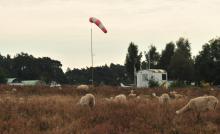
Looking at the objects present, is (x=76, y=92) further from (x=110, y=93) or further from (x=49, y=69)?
(x=49, y=69)

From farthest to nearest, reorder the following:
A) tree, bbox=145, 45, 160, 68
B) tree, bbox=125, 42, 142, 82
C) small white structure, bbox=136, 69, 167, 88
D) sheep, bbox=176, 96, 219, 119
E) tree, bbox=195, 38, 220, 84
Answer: tree, bbox=145, 45, 160, 68
tree, bbox=125, 42, 142, 82
small white structure, bbox=136, 69, 167, 88
tree, bbox=195, 38, 220, 84
sheep, bbox=176, 96, 219, 119

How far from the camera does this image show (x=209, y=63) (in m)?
96.9

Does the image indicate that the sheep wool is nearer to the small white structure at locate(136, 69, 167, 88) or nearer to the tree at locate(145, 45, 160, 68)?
the small white structure at locate(136, 69, 167, 88)

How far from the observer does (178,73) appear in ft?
386

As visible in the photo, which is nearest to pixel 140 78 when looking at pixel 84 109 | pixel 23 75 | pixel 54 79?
pixel 54 79

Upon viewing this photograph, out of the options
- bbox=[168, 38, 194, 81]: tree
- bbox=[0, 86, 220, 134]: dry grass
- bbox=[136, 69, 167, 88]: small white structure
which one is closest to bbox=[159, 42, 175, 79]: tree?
bbox=[168, 38, 194, 81]: tree

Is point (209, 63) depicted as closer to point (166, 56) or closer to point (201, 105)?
point (166, 56)

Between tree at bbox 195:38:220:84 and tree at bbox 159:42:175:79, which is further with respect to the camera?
A: tree at bbox 159:42:175:79

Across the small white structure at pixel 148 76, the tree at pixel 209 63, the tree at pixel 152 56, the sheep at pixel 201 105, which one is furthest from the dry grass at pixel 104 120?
the tree at pixel 152 56

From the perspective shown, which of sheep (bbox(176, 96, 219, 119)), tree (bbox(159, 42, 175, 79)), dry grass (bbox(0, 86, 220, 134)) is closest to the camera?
dry grass (bbox(0, 86, 220, 134))

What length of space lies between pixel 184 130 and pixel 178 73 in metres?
102

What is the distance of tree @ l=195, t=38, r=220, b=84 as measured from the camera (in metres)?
94.6

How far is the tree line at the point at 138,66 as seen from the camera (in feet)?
332

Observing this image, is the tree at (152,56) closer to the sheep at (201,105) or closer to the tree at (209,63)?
the tree at (209,63)
